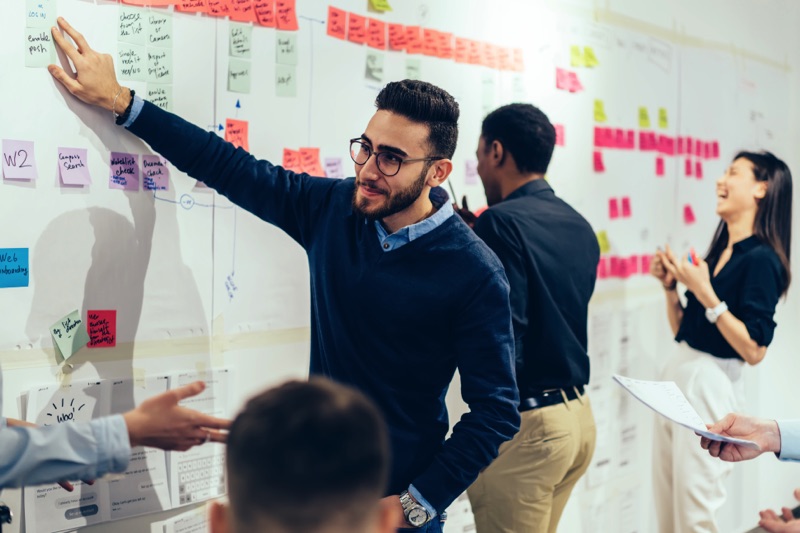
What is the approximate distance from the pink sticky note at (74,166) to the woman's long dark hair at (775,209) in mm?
2412

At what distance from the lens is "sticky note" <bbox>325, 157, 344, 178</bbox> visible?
2.20 meters

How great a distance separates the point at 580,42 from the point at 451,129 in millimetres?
1423

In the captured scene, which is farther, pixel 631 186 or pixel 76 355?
pixel 631 186

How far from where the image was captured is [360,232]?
5.69 ft

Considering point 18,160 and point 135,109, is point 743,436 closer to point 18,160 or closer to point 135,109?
point 135,109

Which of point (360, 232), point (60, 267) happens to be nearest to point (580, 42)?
point (360, 232)

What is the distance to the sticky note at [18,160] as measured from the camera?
1640 mm

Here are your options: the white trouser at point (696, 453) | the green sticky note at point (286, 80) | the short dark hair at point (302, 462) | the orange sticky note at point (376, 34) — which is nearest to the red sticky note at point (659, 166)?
the white trouser at point (696, 453)

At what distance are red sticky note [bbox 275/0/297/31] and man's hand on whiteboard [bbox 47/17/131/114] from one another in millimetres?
501

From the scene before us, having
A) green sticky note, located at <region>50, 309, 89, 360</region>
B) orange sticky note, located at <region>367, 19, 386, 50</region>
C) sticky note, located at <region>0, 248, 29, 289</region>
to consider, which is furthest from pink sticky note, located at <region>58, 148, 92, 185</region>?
orange sticky note, located at <region>367, 19, 386, 50</region>

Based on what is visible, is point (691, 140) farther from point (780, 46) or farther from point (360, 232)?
point (360, 232)

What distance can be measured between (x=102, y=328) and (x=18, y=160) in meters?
0.40

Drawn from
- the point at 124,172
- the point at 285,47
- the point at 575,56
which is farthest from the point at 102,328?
the point at 575,56

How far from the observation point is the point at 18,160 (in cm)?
165
